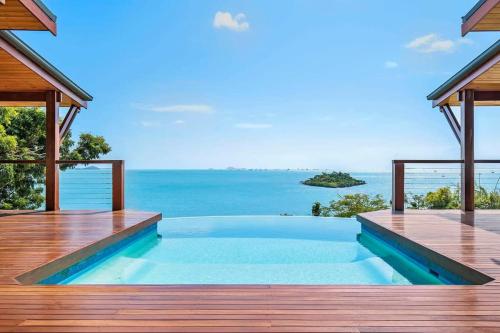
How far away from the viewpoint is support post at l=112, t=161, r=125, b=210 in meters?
6.66

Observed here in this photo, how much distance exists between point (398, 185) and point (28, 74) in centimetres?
617

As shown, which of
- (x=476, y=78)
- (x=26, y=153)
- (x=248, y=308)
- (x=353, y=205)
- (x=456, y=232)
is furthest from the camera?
(x=26, y=153)

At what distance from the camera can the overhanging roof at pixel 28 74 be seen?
16.6ft

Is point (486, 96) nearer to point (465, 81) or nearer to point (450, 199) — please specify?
point (465, 81)

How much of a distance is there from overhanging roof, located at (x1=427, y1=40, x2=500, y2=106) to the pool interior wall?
9.28ft

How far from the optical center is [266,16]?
14.0 metres

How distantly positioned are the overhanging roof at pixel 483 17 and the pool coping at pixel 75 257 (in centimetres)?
461

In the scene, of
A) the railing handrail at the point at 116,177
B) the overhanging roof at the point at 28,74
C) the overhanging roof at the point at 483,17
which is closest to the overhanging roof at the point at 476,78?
the overhanging roof at the point at 483,17

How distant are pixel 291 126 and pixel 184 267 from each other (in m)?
21.8

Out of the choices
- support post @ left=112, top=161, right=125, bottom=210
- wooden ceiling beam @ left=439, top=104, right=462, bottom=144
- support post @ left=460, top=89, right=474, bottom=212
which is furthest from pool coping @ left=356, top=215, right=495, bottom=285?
support post @ left=112, top=161, right=125, bottom=210

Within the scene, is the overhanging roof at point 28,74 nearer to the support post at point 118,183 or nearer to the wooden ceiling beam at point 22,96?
the wooden ceiling beam at point 22,96

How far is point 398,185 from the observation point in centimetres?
679

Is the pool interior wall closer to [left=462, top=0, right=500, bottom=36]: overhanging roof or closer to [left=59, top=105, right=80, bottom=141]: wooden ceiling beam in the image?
[left=59, top=105, right=80, bottom=141]: wooden ceiling beam

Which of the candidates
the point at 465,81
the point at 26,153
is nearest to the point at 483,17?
the point at 465,81
